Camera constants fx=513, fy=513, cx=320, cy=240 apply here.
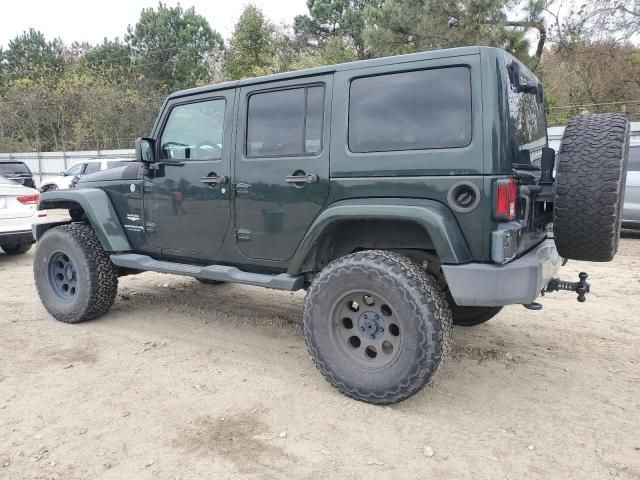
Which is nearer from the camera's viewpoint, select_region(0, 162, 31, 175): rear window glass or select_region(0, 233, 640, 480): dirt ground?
select_region(0, 233, 640, 480): dirt ground

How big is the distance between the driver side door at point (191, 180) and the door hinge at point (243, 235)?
0.13 m

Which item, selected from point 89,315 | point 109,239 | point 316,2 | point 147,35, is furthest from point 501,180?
point 147,35

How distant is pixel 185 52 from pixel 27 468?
36.9 m

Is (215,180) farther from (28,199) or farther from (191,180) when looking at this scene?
(28,199)

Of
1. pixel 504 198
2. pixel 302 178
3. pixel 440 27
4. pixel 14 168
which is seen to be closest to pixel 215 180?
pixel 302 178

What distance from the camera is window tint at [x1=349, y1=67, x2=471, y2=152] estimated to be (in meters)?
2.93

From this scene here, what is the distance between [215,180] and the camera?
3.88 meters

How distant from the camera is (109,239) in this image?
4516 millimetres

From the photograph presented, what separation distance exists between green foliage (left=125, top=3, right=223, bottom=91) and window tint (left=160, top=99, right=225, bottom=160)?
111ft

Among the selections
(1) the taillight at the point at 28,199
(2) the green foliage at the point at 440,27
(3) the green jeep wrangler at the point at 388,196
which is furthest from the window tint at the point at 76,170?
(3) the green jeep wrangler at the point at 388,196

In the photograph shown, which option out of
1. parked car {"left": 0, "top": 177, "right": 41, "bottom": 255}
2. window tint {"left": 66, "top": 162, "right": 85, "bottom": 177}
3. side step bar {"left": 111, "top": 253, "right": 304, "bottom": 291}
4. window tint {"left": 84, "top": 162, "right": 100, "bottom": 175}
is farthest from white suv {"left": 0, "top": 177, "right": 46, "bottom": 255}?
window tint {"left": 66, "top": 162, "right": 85, "bottom": 177}

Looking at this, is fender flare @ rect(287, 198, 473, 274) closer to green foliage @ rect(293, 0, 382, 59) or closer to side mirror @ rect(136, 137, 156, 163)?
side mirror @ rect(136, 137, 156, 163)

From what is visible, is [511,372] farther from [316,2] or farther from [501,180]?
[316,2]

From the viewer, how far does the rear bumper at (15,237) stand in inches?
294
